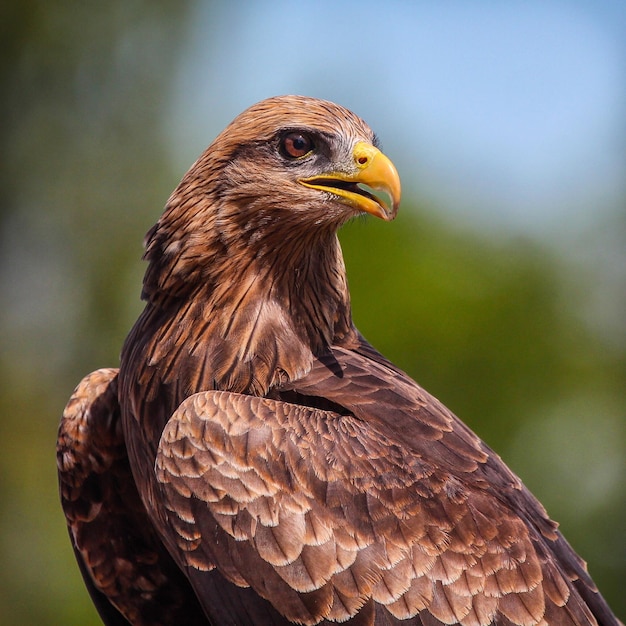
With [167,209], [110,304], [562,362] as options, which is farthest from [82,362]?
[167,209]

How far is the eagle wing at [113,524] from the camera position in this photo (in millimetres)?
5590

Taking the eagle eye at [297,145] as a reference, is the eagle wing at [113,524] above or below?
below

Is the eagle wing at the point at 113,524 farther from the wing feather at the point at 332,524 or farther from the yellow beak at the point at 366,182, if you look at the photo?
the yellow beak at the point at 366,182

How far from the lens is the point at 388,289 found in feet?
55.3

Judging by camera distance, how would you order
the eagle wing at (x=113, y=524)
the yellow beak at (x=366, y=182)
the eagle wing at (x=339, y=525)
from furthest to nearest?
1. the eagle wing at (x=113, y=524)
2. the yellow beak at (x=366, y=182)
3. the eagle wing at (x=339, y=525)

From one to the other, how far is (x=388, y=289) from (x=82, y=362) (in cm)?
→ 700

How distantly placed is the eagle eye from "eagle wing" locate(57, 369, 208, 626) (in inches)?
68.1

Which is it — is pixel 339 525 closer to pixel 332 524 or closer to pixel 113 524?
pixel 332 524

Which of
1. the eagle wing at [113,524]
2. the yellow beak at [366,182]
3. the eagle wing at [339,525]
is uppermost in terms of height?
the yellow beak at [366,182]

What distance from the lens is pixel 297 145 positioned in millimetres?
5090

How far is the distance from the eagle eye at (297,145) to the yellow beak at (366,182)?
15 cm

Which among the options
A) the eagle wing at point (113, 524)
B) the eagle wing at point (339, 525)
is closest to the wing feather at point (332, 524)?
the eagle wing at point (339, 525)

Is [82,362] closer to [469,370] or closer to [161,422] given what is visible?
[469,370]

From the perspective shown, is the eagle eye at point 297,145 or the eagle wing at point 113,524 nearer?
the eagle eye at point 297,145
